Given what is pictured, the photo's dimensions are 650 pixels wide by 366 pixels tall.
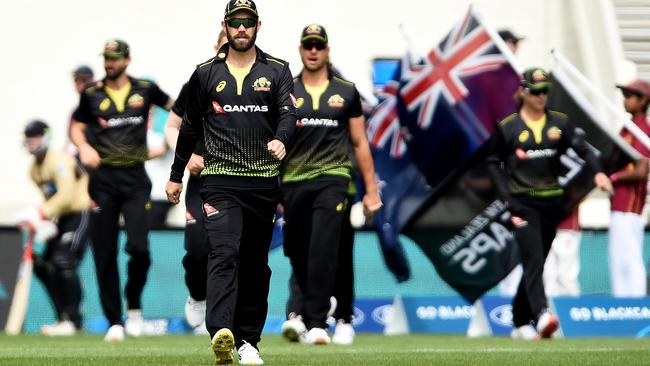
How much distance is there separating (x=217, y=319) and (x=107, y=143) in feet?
16.0

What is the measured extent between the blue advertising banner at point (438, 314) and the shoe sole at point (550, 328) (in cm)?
230

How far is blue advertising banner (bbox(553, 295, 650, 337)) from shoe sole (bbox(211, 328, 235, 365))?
20.1 ft

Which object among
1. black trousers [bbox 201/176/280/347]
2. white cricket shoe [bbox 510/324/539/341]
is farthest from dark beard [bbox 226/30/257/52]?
white cricket shoe [bbox 510/324/539/341]

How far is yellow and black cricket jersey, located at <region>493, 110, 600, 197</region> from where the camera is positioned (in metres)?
13.8

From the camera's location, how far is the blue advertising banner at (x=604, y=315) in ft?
48.3

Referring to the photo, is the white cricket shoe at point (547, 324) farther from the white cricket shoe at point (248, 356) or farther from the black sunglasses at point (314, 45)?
the white cricket shoe at point (248, 356)

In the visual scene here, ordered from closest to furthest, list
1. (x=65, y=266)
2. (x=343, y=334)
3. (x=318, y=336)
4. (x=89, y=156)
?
(x=318, y=336) < (x=343, y=334) < (x=89, y=156) < (x=65, y=266)

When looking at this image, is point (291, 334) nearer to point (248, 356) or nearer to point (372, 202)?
point (372, 202)

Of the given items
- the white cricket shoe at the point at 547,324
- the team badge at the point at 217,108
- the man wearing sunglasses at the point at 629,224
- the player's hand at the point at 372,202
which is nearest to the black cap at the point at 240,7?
the team badge at the point at 217,108

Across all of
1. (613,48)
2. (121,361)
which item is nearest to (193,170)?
(121,361)

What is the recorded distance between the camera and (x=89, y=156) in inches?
530

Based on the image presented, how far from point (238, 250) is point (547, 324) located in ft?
15.7

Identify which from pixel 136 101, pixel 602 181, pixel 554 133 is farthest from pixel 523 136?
pixel 136 101

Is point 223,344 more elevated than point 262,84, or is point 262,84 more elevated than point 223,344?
point 262,84
